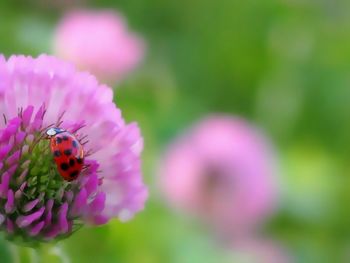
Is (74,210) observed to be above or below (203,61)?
below

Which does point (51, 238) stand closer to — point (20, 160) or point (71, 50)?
point (20, 160)

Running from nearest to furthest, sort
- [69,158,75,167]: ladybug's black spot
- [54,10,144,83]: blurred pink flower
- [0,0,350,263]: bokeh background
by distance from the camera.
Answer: [69,158,75,167]: ladybug's black spot < [0,0,350,263]: bokeh background < [54,10,144,83]: blurred pink flower

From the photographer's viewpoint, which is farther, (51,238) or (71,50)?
(71,50)

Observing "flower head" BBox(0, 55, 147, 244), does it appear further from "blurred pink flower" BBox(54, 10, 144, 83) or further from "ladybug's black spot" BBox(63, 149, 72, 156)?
"blurred pink flower" BBox(54, 10, 144, 83)

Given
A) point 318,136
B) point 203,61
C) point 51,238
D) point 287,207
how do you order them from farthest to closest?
1. point 203,61
2. point 318,136
3. point 287,207
4. point 51,238

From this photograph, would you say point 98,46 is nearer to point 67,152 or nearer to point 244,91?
point 244,91

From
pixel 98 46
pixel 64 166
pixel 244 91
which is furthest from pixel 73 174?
pixel 244 91

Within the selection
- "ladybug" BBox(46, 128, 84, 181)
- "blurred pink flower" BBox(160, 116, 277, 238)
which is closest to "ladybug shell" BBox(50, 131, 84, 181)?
"ladybug" BBox(46, 128, 84, 181)

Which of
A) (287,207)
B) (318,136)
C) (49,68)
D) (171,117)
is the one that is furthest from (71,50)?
(49,68)
